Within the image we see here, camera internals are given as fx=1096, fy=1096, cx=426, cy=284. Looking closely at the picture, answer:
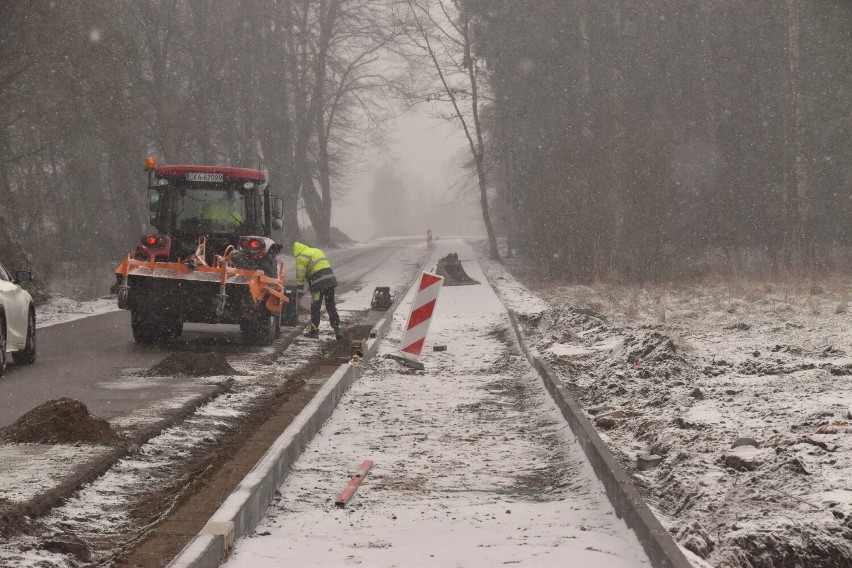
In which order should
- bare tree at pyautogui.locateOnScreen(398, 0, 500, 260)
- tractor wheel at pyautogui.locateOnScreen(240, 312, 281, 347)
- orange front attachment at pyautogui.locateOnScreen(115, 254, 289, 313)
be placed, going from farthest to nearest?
bare tree at pyautogui.locateOnScreen(398, 0, 500, 260)
tractor wheel at pyautogui.locateOnScreen(240, 312, 281, 347)
orange front attachment at pyautogui.locateOnScreen(115, 254, 289, 313)

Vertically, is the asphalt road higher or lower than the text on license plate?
lower

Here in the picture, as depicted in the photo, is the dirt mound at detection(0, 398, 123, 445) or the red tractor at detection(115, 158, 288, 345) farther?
the red tractor at detection(115, 158, 288, 345)

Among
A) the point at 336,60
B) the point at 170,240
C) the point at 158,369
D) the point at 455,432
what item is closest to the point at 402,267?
the point at 336,60

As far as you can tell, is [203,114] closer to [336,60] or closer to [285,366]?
[336,60]

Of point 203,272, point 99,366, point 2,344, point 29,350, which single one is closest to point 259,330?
point 203,272

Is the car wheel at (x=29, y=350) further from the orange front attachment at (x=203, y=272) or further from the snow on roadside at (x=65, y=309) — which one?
the snow on roadside at (x=65, y=309)

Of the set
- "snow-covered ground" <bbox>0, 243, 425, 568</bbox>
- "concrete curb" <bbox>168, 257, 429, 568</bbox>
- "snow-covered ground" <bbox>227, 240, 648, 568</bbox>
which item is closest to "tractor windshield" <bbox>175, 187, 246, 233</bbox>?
"snow-covered ground" <bbox>0, 243, 425, 568</bbox>

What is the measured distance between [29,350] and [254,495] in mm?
7848

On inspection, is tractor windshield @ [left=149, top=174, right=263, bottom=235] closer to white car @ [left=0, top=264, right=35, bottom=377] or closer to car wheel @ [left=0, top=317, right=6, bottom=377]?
white car @ [left=0, top=264, right=35, bottom=377]

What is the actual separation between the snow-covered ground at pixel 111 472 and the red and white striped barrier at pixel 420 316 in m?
1.74

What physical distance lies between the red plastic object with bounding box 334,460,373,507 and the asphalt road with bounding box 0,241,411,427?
2.98 m

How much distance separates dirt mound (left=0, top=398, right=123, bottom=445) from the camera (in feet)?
27.5

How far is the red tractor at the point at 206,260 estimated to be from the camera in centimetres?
1407

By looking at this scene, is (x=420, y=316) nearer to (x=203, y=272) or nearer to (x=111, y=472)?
(x=203, y=272)
